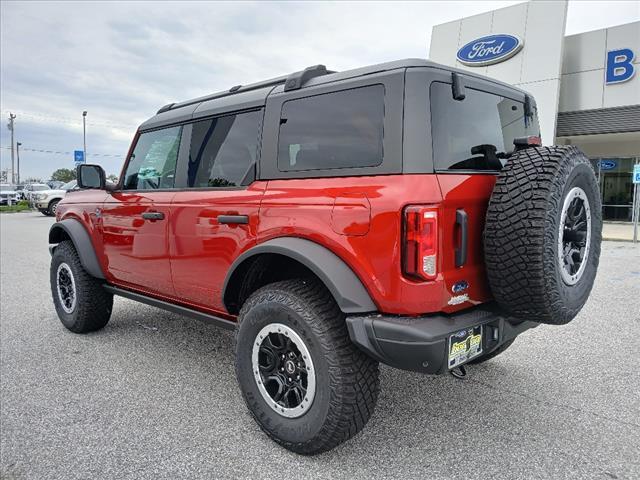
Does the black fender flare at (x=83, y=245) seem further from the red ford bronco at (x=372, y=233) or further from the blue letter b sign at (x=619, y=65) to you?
the blue letter b sign at (x=619, y=65)

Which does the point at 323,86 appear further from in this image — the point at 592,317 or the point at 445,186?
the point at 592,317

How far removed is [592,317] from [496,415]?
9.32 ft

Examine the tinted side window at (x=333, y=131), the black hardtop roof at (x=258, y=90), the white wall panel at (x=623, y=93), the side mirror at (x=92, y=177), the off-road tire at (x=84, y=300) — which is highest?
the white wall panel at (x=623, y=93)

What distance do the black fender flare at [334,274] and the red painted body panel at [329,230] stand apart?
0.10 ft

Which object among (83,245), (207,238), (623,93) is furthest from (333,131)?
(623,93)

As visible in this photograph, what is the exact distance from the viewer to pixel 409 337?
210 cm

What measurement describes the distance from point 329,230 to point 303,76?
39.3 inches

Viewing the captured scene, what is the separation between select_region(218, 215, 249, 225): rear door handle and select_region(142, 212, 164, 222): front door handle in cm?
70

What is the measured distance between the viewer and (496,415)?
2.87m

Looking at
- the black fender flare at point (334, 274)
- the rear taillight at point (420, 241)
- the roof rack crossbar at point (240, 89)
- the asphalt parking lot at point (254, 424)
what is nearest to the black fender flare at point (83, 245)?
the asphalt parking lot at point (254, 424)

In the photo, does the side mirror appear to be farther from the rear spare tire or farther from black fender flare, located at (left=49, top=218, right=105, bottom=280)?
the rear spare tire

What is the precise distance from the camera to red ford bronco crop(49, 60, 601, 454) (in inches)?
84.7

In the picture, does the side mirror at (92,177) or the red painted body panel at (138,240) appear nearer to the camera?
the red painted body panel at (138,240)

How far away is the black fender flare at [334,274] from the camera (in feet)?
7.33
